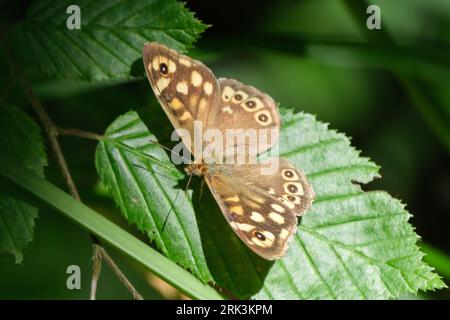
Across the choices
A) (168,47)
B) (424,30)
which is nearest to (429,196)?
(424,30)

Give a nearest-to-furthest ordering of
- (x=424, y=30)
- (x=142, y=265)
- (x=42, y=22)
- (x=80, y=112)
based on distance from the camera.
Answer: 1. (x=142, y=265)
2. (x=42, y=22)
3. (x=80, y=112)
4. (x=424, y=30)

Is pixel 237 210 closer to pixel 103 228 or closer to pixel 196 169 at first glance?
pixel 196 169

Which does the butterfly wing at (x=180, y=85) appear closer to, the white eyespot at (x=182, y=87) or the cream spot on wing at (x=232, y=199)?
the white eyespot at (x=182, y=87)

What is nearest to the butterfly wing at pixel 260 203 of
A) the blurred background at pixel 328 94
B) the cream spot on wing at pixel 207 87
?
the cream spot on wing at pixel 207 87

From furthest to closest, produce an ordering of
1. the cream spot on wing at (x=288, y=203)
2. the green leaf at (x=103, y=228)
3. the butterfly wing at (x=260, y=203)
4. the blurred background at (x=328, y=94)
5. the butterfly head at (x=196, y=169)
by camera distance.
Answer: the blurred background at (x=328, y=94)
the butterfly head at (x=196, y=169)
the cream spot on wing at (x=288, y=203)
the butterfly wing at (x=260, y=203)
the green leaf at (x=103, y=228)

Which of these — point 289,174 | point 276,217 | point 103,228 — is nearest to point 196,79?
point 289,174

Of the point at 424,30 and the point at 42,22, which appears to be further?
the point at 424,30

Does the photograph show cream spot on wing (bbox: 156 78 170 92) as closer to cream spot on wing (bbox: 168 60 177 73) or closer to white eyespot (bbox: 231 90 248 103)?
cream spot on wing (bbox: 168 60 177 73)
